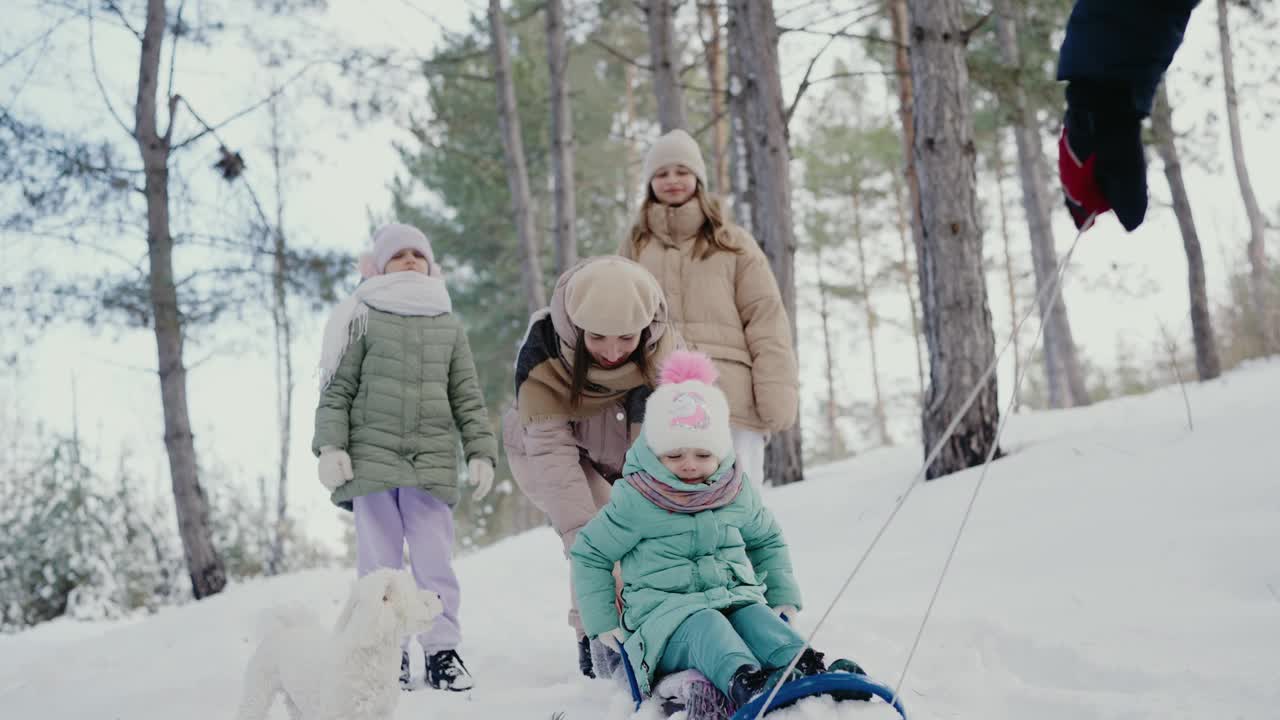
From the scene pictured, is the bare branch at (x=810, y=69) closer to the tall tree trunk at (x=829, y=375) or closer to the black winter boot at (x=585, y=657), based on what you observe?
the black winter boot at (x=585, y=657)

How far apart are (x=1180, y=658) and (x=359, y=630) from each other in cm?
236

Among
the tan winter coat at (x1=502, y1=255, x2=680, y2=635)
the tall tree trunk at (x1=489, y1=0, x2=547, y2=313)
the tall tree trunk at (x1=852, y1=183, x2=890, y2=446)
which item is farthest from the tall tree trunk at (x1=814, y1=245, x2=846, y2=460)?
the tan winter coat at (x1=502, y1=255, x2=680, y2=635)

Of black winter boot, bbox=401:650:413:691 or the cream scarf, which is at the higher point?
the cream scarf

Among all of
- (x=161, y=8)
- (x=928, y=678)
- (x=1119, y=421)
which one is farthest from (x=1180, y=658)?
(x=161, y=8)

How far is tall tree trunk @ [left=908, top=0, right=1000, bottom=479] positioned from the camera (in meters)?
5.92

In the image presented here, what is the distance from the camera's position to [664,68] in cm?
874

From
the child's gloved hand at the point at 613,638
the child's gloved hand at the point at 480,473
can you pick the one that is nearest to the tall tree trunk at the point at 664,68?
the child's gloved hand at the point at 480,473

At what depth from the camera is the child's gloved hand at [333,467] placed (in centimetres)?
355

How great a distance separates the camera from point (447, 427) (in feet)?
12.9

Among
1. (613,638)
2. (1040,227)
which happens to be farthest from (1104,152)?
(1040,227)

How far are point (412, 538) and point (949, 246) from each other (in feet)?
13.3

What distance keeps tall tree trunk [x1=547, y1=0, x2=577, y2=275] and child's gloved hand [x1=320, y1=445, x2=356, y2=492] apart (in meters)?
6.47

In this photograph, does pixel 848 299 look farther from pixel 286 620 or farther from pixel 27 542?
pixel 286 620

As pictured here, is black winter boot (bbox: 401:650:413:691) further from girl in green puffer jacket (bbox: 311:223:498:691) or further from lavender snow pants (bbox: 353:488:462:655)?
lavender snow pants (bbox: 353:488:462:655)
